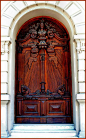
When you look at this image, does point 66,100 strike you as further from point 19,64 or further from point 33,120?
point 19,64

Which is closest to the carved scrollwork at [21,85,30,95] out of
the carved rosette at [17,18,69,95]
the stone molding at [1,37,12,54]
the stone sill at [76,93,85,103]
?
the carved rosette at [17,18,69,95]

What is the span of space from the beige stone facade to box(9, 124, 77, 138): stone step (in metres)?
0.24

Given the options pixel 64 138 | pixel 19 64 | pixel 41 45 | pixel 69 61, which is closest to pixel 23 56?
pixel 19 64

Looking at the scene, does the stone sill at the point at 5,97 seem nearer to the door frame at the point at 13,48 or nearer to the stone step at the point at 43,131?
the door frame at the point at 13,48

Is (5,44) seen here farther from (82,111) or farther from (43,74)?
(82,111)

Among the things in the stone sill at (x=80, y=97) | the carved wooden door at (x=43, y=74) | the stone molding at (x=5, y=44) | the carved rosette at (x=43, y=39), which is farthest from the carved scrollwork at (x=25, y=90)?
the stone sill at (x=80, y=97)

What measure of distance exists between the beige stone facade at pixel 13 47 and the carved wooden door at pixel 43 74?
1.42 feet

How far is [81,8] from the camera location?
21.4 feet

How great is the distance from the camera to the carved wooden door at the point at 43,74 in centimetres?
698

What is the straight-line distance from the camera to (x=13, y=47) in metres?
6.93

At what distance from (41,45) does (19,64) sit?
1.21 metres

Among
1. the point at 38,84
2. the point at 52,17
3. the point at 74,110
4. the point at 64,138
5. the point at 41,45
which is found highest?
the point at 52,17

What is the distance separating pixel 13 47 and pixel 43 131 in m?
3.42

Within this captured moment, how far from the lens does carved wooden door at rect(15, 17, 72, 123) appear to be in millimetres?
6977
